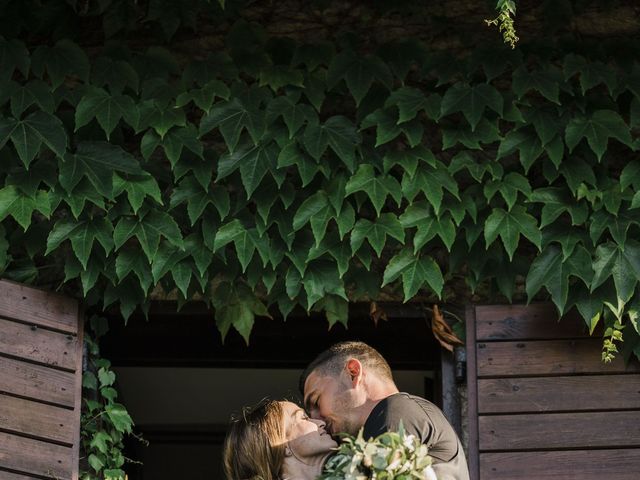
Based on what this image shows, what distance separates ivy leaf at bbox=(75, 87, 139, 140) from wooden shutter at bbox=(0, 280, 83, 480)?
65 centimetres

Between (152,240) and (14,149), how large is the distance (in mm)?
626

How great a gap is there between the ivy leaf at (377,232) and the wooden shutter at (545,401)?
0.42m

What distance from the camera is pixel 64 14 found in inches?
222

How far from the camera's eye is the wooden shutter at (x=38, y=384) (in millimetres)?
5164

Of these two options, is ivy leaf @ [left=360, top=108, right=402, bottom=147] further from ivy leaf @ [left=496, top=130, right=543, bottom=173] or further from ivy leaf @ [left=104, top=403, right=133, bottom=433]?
ivy leaf @ [left=104, top=403, right=133, bottom=433]

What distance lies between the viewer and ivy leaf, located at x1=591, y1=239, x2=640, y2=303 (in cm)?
522

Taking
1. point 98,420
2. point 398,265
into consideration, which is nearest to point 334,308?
point 398,265

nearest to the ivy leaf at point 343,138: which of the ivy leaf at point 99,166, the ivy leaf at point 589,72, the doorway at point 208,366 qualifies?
the doorway at point 208,366

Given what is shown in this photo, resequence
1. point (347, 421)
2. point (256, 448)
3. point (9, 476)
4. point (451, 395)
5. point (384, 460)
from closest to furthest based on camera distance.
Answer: point (384, 460), point (256, 448), point (347, 421), point (9, 476), point (451, 395)

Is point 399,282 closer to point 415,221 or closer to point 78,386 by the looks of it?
point 415,221

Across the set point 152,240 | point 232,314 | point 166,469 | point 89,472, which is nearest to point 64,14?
point 152,240

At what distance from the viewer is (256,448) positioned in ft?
14.4

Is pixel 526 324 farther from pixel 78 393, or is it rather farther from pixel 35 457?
pixel 35 457

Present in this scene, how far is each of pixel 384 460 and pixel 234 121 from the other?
2.11 m
